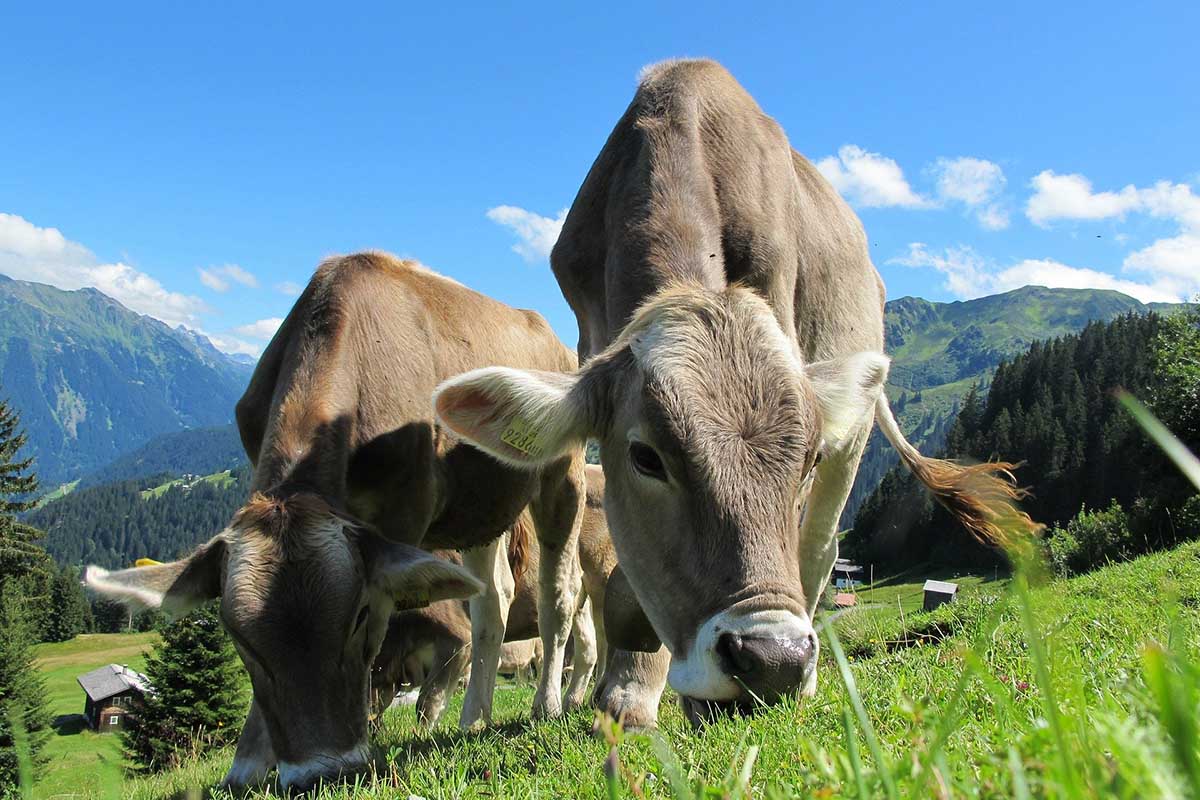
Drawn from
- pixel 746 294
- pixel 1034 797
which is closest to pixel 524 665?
pixel 746 294

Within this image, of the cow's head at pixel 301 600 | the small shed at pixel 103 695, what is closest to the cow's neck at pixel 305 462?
the cow's head at pixel 301 600

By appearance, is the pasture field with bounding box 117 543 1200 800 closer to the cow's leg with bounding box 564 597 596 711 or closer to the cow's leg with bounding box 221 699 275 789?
the cow's leg with bounding box 221 699 275 789

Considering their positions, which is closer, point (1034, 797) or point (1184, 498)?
point (1034, 797)

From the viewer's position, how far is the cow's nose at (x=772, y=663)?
10.6 ft

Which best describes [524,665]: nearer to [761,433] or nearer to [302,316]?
[302,316]

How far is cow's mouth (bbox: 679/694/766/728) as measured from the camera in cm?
326

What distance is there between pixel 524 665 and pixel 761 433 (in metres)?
14.0

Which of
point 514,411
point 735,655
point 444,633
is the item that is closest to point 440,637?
point 444,633

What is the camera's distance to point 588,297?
20.5 feet

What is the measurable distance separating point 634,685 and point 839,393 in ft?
6.81

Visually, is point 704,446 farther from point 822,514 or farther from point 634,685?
point 822,514

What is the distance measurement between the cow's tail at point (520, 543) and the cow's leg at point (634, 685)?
726cm

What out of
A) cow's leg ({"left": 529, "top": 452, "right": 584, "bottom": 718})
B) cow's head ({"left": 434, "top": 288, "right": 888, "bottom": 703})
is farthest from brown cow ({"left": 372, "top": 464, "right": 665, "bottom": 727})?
cow's head ({"left": 434, "top": 288, "right": 888, "bottom": 703})

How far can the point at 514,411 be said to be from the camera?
4691mm
